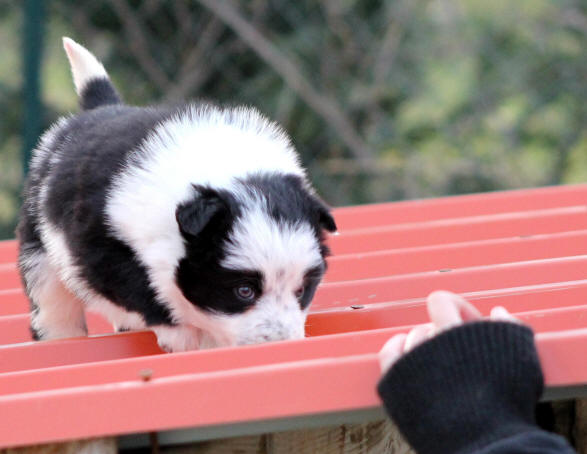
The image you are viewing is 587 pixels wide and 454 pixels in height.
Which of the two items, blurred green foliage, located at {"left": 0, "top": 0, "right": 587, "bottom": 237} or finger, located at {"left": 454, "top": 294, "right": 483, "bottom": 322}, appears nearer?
finger, located at {"left": 454, "top": 294, "right": 483, "bottom": 322}

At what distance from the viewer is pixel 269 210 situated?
8.11 feet

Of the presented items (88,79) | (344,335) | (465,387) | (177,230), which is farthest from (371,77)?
(465,387)

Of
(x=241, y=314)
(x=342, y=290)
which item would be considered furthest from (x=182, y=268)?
(x=342, y=290)

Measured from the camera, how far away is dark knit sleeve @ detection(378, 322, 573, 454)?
4.98 ft

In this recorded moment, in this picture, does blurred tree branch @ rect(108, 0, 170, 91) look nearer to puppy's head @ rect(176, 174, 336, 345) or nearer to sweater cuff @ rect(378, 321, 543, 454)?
puppy's head @ rect(176, 174, 336, 345)

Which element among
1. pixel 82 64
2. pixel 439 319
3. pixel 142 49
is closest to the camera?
pixel 439 319

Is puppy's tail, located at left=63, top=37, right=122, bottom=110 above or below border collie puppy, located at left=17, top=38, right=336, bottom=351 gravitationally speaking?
above

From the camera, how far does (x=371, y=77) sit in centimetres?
747

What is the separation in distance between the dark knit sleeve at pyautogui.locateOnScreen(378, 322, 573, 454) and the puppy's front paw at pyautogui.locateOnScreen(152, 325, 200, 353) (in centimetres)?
102

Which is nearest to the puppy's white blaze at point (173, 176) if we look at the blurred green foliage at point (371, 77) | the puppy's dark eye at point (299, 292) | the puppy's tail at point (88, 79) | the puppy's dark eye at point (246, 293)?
the puppy's dark eye at point (246, 293)

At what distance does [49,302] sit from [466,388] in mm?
1705

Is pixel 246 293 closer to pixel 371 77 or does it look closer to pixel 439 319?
pixel 439 319

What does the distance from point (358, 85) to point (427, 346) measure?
599 cm

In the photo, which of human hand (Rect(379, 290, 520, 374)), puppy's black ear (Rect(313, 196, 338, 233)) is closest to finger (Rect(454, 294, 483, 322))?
human hand (Rect(379, 290, 520, 374))
